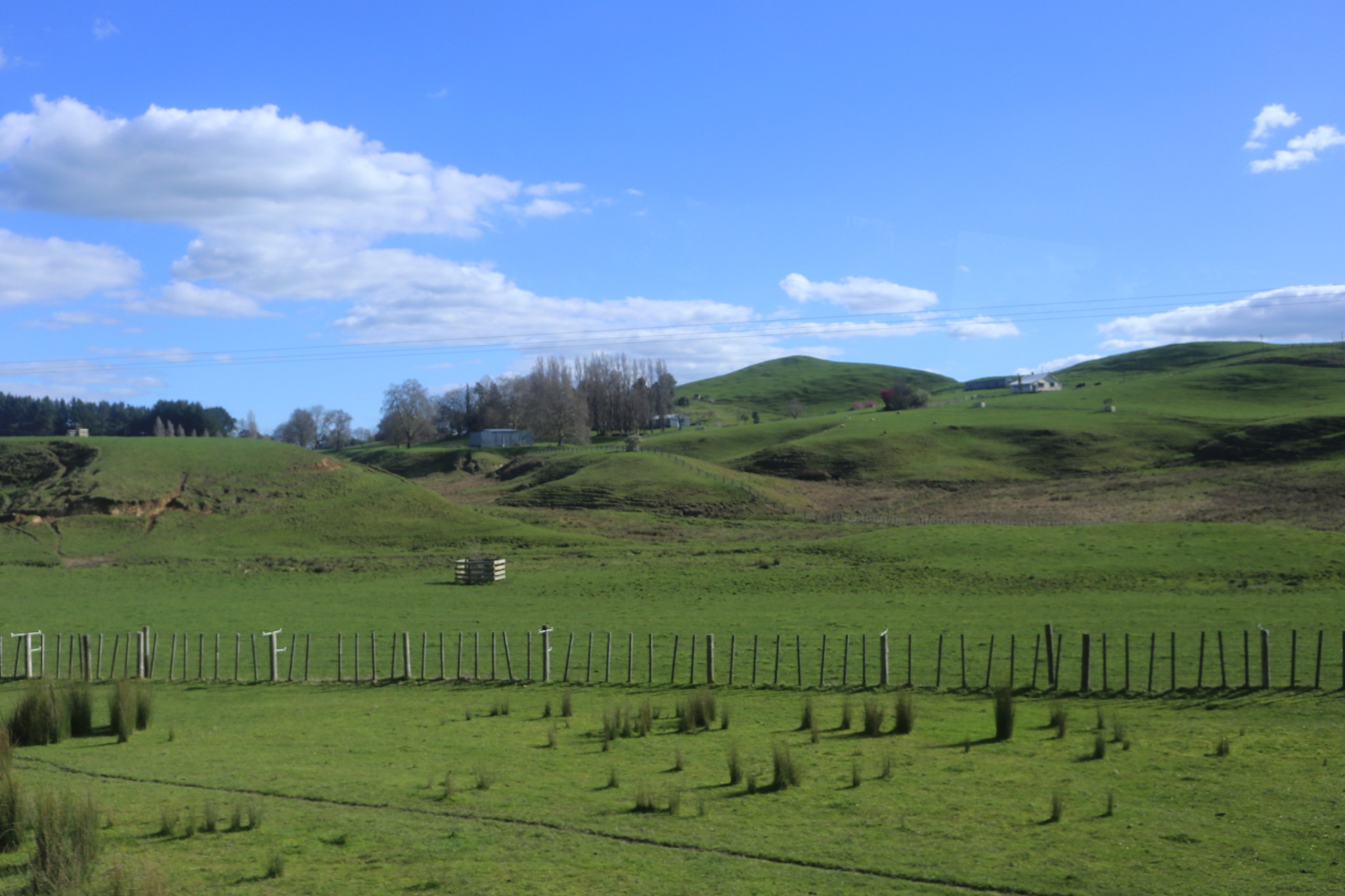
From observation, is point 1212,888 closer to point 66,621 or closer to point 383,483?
point 66,621

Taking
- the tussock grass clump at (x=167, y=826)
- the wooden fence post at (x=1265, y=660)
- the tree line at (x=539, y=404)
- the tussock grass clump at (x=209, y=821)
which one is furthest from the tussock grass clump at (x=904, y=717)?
the tree line at (x=539, y=404)

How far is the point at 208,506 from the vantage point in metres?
72.5

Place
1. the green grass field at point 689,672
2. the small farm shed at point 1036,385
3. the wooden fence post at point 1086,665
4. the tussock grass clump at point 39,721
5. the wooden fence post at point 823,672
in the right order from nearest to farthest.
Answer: the green grass field at point 689,672
the tussock grass clump at point 39,721
the wooden fence post at point 1086,665
the wooden fence post at point 823,672
the small farm shed at point 1036,385

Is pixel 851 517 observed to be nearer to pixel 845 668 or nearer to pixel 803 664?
pixel 803 664

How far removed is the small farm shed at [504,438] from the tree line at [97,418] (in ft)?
157

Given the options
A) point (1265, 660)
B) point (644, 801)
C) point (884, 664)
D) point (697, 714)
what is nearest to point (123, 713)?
point (697, 714)

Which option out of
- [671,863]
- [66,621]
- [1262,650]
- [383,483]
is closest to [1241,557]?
[1262,650]

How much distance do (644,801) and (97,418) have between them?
19670cm

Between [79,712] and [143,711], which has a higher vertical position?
[79,712]

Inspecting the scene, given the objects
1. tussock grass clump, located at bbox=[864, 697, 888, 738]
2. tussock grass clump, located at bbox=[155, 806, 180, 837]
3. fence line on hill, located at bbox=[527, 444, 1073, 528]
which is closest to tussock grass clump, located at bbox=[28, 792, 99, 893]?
tussock grass clump, located at bbox=[155, 806, 180, 837]

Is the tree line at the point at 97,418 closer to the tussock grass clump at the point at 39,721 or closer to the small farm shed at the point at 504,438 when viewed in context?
the small farm shed at the point at 504,438

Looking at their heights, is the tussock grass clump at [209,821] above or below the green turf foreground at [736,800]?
above

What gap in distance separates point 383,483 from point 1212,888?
76.4 m

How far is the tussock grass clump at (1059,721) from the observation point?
17.9m
